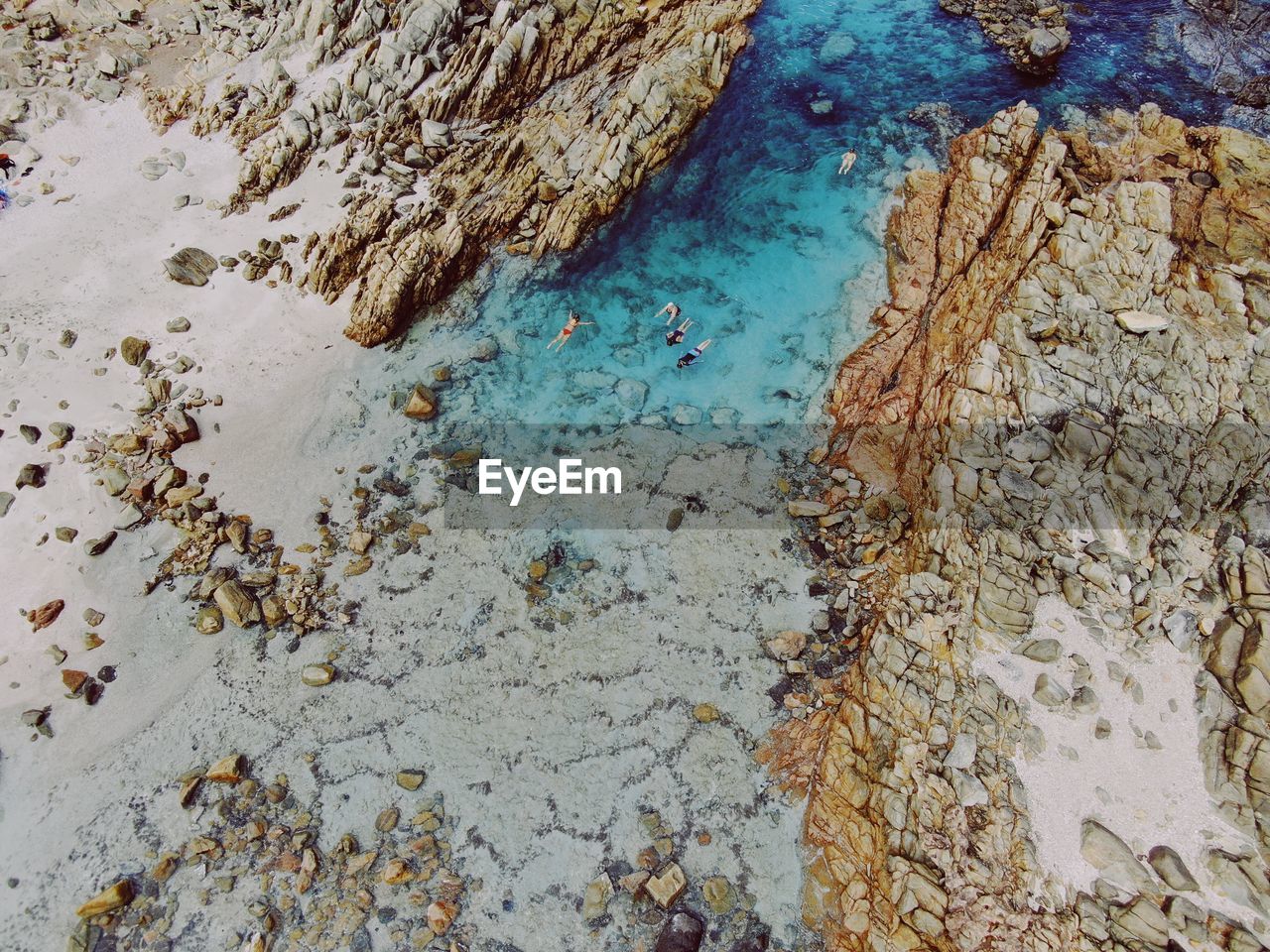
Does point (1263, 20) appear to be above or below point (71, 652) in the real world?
above

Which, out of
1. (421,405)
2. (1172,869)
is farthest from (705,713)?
(421,405)

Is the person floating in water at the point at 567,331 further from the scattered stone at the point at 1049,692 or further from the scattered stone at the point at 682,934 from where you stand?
the scattered stone at the point at 1049,692

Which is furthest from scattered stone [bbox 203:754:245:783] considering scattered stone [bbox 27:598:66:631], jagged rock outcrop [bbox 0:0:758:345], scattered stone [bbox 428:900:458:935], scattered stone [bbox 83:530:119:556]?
jagged rock outcrop [bbox 0:0:758:345]

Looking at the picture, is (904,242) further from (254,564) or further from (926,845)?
(254,564)

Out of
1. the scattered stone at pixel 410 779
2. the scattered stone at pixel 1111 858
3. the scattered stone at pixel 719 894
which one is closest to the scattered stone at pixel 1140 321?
the scattered stone at pixel 1111 858

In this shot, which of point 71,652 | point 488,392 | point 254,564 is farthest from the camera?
point 488,392

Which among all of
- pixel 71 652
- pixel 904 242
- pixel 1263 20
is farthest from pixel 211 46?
pixel 1263 20
